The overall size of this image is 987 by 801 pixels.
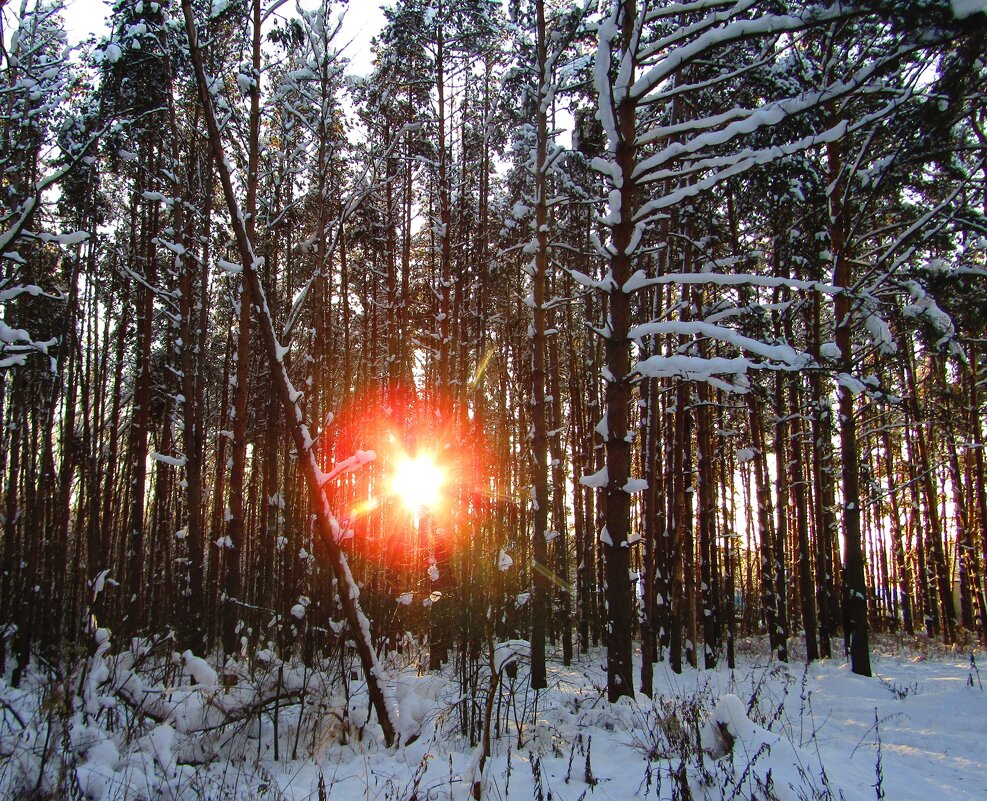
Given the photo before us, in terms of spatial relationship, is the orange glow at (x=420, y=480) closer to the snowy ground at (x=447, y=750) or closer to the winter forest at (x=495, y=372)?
the winter forest at (x=495, y=372)

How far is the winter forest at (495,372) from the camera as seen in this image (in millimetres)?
4773

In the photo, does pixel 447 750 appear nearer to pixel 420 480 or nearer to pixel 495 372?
pixel 420 480

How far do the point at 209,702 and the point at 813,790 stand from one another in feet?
15.0

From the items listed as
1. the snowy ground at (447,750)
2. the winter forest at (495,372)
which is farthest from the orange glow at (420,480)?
the snowy ground at (447,750)

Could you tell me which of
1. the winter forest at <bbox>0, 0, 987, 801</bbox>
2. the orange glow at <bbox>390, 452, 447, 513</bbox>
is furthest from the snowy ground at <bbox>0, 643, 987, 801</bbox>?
the orange glow at <bbox>390, 452, 447, 513</bbox>

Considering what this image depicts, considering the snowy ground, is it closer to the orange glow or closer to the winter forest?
the winter forest

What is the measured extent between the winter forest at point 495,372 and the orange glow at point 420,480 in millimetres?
114

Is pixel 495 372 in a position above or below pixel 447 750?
above

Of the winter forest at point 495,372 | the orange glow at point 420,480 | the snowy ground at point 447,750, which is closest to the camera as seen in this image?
the snowy ground at point 447,750

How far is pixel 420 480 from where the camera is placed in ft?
40.2

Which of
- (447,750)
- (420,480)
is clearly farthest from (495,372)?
(447,750)

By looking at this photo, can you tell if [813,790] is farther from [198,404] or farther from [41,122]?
[41,122]

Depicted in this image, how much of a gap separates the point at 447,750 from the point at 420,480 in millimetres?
7257

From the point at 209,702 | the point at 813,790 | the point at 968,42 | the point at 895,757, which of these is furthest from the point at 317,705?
the point at 968,42
